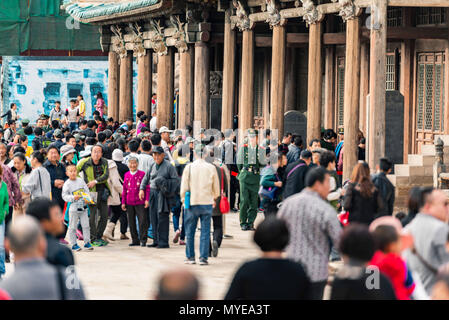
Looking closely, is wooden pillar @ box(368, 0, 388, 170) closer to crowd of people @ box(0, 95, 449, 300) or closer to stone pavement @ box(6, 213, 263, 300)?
crowd of people @ box(0, 95, 449, 300)

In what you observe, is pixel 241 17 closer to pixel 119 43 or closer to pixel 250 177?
pixel 250 177

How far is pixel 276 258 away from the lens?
6105 mm

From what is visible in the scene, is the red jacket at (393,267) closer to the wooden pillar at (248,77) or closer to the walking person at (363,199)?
the walking person at (363,199)

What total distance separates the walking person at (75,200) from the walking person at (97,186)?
0.47m

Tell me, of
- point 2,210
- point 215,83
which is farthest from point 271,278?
point 215,83

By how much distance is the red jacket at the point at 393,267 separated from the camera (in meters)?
6.74

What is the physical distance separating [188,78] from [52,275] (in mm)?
19525

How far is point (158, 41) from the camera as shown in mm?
26781

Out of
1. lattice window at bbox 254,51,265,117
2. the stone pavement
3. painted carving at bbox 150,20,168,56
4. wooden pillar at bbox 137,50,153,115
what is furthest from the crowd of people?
lattice window at bbox 254,51,265,117

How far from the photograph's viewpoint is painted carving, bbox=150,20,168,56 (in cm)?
2666

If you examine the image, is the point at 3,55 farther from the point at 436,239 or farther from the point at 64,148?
the point at 436,239

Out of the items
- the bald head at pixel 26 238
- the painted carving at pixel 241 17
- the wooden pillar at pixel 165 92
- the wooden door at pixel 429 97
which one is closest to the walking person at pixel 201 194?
the bald head at pixel 26 238

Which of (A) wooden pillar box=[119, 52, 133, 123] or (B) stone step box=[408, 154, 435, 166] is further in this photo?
(A) wooden pillar box=[119, 52, 133, 123]

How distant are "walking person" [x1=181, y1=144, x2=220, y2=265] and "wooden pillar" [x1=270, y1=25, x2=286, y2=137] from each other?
793cm
